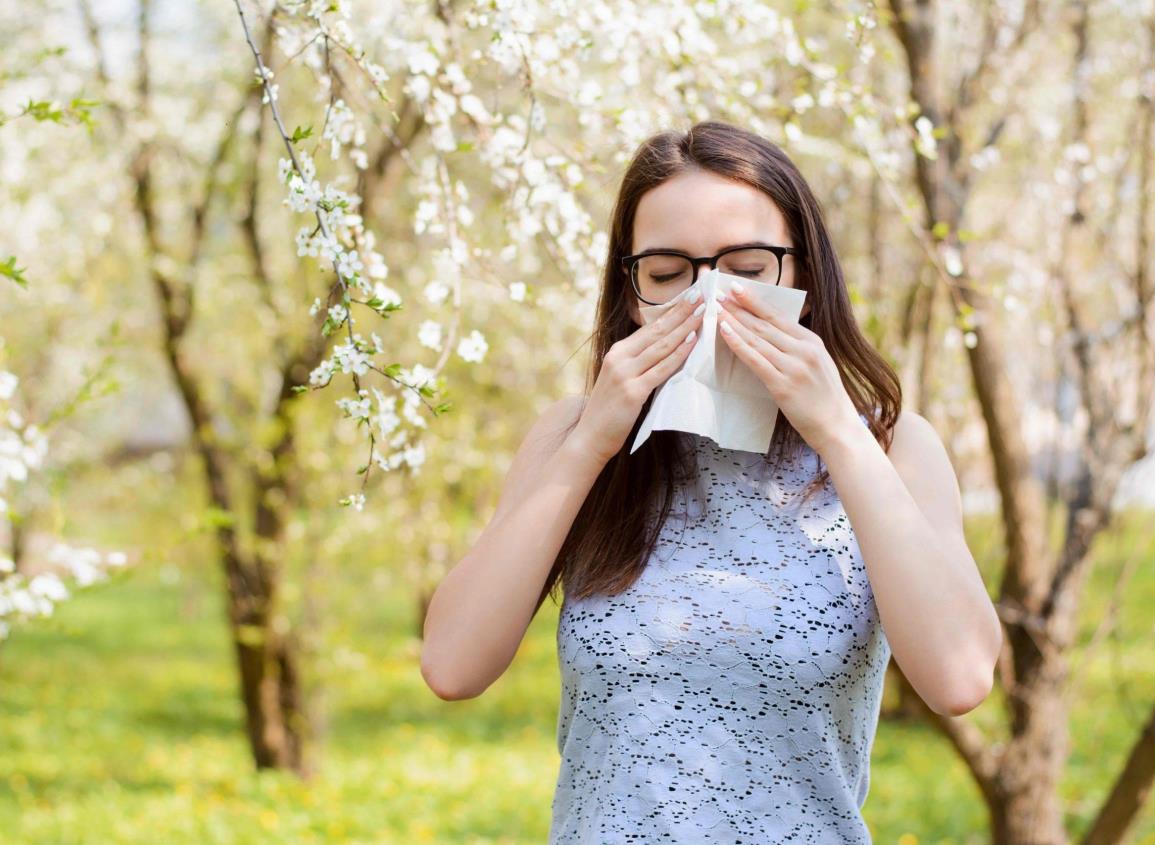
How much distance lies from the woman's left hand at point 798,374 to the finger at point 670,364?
2.0 inches

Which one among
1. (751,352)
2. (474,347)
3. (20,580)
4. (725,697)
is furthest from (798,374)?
(20,580)

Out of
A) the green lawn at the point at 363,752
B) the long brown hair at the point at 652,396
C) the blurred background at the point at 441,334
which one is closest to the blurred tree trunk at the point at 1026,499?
the blurred background at the point at 441,334

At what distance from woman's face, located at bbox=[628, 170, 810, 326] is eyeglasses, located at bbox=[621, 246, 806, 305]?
0.04 feet

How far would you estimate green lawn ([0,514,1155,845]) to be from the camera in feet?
19.7

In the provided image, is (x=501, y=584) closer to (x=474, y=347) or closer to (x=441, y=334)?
(x=474, y=347)

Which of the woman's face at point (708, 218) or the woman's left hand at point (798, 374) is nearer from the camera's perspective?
the woman's left hand at point (798, 374)

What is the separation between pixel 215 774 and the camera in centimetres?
719

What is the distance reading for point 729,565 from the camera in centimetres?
166

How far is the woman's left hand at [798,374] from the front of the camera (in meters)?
1.60

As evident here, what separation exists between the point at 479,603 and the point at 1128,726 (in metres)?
7.41

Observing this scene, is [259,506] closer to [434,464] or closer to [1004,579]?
[434,464]

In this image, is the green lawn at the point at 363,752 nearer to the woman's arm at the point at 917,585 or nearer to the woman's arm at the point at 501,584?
the woman's arm at the point at 501,584

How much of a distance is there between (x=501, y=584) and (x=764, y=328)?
488 mm

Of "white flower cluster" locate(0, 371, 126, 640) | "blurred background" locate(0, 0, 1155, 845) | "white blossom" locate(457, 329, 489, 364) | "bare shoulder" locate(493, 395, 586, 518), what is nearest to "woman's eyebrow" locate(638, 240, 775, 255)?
"bare shoulder" locate(493, 395, 586, 518)
